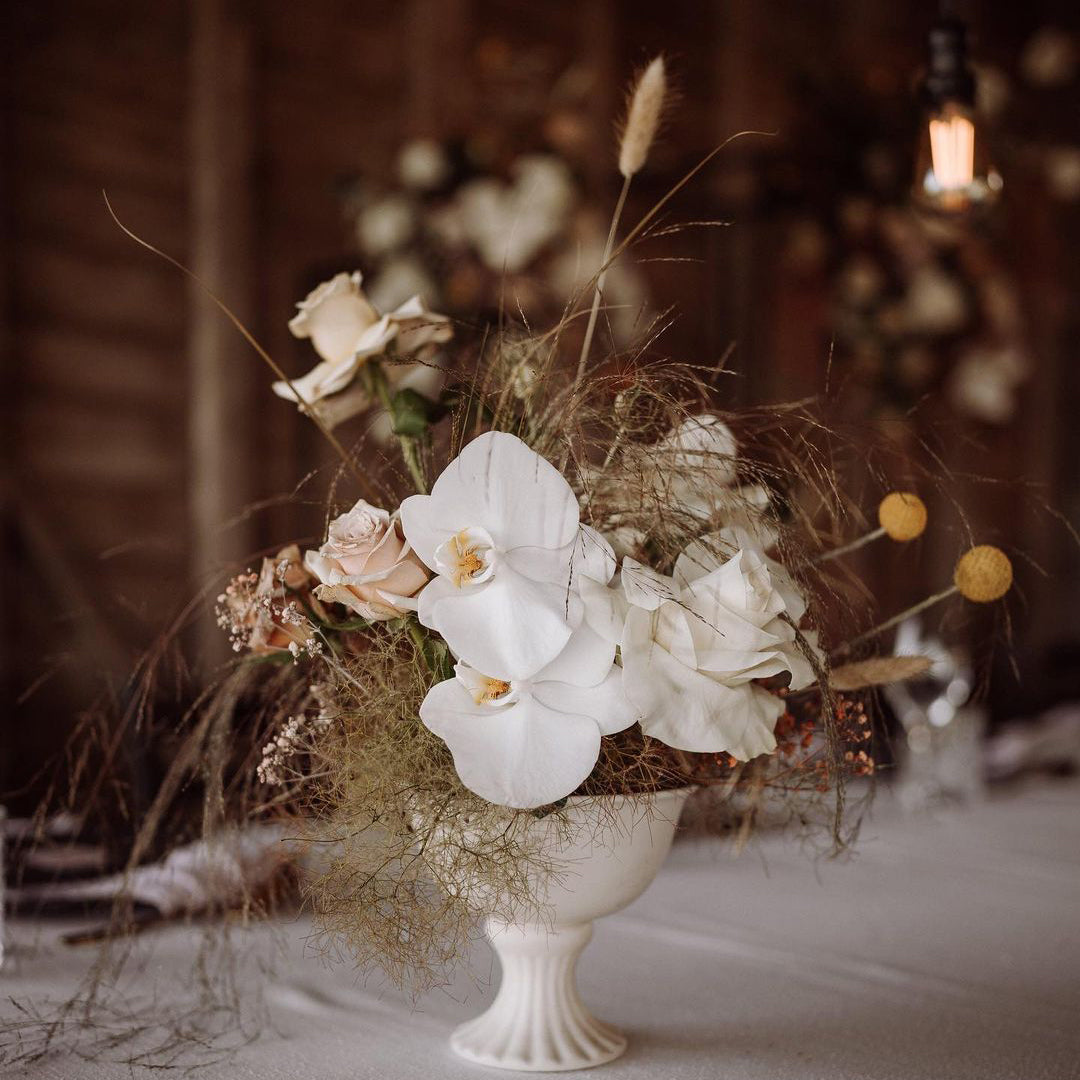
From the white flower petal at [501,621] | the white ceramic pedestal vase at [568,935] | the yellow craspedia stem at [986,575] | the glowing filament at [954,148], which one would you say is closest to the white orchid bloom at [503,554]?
the white flower petal at [501,621]

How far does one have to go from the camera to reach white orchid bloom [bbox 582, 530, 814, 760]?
0.64m

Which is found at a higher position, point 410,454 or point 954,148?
point 954,148

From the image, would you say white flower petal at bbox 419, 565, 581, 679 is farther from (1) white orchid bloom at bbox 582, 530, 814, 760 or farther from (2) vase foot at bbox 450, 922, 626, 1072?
(2) vase foot at bbox 450, 922, 626, 1072

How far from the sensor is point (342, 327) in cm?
83

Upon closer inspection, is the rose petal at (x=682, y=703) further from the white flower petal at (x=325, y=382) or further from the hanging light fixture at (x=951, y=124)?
the hanging light fixture at (x=951, y=124)

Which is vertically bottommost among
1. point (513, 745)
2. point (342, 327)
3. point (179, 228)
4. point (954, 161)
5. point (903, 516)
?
point (513, 745)

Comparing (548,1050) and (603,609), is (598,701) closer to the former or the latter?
(603,609)

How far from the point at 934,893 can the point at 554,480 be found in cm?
73

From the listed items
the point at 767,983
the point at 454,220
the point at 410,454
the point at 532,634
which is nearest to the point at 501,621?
the point at 532,634

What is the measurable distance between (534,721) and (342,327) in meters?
0.32

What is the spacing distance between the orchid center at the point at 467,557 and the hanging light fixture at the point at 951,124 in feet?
2.96

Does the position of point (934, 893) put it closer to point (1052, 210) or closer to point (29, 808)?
point (29, 808)

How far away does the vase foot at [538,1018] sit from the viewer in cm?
77

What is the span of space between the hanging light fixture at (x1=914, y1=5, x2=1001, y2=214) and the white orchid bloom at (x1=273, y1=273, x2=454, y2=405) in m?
0.73
